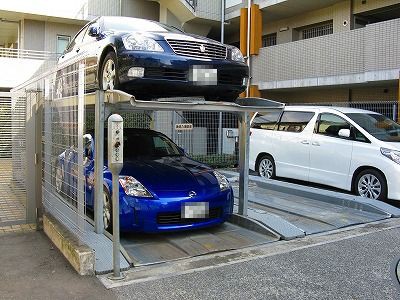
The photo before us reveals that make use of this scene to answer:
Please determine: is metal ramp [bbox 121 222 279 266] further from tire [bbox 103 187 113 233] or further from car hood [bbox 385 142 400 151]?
car hood [bbox 385 142 400 151]

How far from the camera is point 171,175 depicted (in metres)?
6.00

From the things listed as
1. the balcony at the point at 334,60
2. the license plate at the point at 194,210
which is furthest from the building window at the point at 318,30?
the license plate at the point at 194,210

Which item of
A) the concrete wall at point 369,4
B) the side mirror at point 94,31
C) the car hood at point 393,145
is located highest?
the concrete wall at point 369,4

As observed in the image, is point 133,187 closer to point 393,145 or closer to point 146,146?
point 146,146

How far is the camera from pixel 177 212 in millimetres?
5516

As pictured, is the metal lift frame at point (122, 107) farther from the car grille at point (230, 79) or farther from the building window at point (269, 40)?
the building window at point (269, 40)

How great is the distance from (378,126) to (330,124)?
0.92 metres

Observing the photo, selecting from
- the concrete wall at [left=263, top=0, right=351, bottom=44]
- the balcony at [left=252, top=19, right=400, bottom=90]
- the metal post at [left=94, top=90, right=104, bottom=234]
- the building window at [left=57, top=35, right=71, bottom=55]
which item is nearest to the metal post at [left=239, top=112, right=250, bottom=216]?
the metal post at [left=94, top=90, right=104, bottom=234]

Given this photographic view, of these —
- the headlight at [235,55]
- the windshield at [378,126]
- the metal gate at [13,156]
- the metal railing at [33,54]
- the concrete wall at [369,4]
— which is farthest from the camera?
the metal railing at [33,54]

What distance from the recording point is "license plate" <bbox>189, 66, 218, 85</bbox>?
592 centimetres

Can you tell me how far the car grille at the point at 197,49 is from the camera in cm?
597

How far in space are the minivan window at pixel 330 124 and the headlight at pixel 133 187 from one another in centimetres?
487

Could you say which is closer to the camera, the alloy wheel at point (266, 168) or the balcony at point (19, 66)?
the alloy wheel at point (266, 168)

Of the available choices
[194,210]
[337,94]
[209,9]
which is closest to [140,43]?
[194,210]
